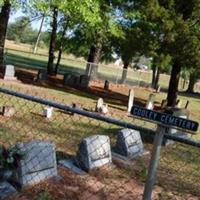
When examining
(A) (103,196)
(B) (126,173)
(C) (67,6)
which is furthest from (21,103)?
(C) (67,6)

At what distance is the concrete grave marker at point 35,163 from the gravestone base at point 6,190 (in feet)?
0.75

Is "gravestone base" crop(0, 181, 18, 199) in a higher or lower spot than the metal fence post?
lower

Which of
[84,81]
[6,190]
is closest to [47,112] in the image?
[6,190]

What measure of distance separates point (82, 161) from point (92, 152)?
0.22 meters

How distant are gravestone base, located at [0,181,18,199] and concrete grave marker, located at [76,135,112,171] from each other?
67.6 inches

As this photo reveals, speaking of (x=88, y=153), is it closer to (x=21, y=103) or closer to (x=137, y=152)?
(x=137, y=152)

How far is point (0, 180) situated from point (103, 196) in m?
1.52

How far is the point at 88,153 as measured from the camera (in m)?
7.68

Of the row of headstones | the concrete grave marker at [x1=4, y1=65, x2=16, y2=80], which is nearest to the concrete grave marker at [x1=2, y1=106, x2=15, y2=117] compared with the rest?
the row of headstones

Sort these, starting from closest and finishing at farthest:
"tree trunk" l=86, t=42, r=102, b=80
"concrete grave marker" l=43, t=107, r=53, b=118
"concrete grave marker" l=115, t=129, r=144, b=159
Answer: "concrete grave marker" l=115, t=129, r=144, b=159 → "concrete grave marker" l=43, t=107, r=53, b=118 → "tree trunk" l=86, t=42, r=102, b=80

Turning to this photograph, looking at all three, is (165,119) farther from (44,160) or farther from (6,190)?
(44,160)

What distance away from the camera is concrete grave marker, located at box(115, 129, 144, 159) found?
9.31 metres

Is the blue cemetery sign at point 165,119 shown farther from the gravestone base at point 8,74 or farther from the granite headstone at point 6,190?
the gravestone base at point 8,74

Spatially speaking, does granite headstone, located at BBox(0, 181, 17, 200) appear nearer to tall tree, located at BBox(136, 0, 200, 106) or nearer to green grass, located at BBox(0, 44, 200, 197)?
green grass, located at BBox(0, 44, 200, 197)
